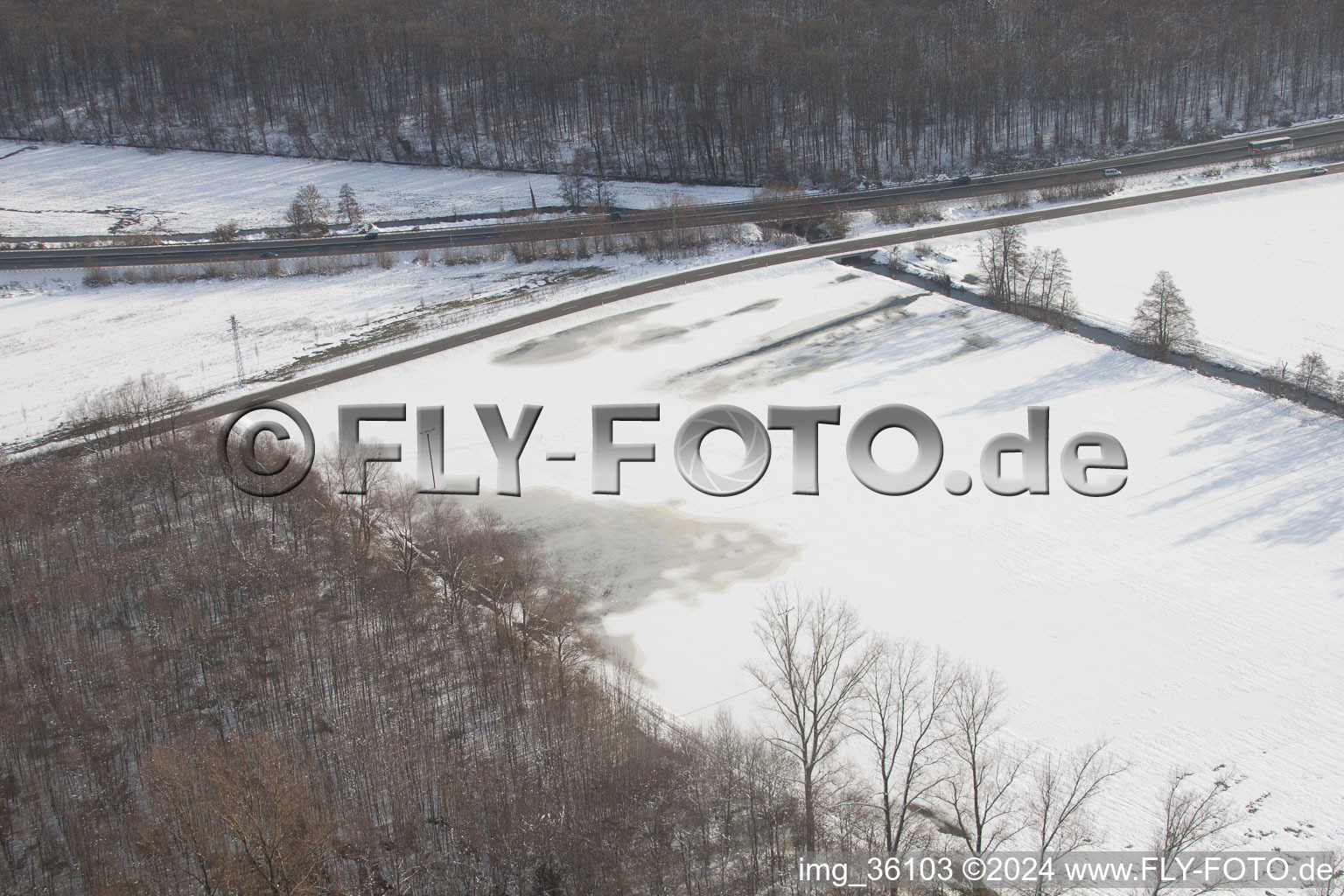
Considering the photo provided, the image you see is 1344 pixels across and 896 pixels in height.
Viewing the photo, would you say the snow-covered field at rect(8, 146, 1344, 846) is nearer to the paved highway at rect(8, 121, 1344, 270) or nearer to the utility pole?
the utility pole

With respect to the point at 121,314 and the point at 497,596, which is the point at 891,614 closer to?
the point at 497,596

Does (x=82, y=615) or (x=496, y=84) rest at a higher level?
(x=496, y=84)

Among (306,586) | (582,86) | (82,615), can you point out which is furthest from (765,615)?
(582,86)

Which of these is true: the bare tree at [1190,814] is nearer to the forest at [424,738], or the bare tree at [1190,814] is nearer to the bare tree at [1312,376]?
the forest at [424,738]

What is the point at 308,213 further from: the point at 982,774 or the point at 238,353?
the point at 982,774

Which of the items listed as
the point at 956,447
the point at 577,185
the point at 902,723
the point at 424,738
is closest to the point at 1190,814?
the point at 902,723
